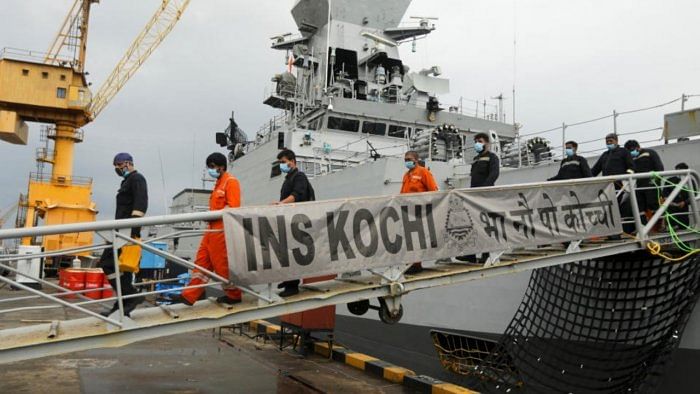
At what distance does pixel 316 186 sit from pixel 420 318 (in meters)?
5.00

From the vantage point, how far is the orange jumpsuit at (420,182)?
249 inches

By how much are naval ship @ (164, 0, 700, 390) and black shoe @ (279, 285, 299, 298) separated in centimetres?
387

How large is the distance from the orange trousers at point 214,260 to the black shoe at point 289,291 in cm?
42

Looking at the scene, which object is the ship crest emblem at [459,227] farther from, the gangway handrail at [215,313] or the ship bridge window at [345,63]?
the ship bridge window at [345,63]

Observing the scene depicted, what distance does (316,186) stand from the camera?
1312 centimetres

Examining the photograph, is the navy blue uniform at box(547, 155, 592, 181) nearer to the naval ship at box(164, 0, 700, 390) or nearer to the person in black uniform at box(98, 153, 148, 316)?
the naval ship at box(164, 0, 700, 390)

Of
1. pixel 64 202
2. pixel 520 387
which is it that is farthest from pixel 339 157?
pixel 64 202

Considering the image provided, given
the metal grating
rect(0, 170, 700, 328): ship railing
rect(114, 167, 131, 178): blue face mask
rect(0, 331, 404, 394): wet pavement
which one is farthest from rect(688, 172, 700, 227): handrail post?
rect(114, 167, 131, 178): blue face mask

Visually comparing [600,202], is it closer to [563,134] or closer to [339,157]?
[563,134]

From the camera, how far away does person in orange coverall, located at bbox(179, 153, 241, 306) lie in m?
5.02

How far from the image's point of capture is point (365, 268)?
517 centimetres

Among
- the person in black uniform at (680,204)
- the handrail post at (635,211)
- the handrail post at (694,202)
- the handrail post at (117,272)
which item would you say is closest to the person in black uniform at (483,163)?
the handrail post at (635,211)

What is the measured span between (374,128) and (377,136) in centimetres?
34

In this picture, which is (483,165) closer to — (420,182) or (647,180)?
(420,182)
